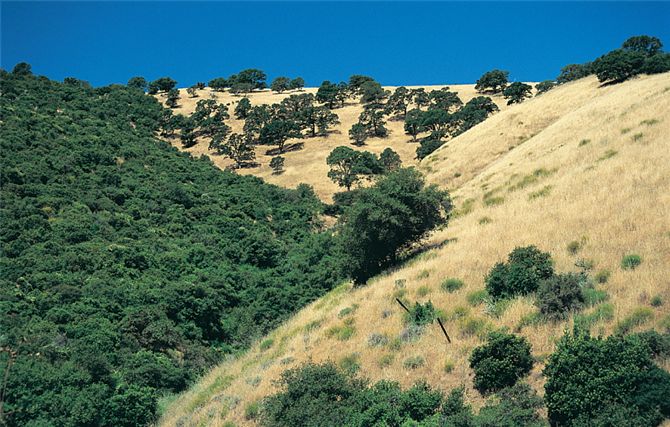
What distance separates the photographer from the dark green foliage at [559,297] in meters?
15.6

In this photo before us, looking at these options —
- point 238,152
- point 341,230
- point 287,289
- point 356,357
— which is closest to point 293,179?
point 238,152

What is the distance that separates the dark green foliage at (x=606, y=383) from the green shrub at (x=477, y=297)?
588cm

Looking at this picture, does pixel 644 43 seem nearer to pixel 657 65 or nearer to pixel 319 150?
pixel 657 65

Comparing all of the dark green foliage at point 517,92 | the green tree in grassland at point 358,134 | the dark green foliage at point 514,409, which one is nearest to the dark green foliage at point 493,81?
the dark green foliage at point 517,92

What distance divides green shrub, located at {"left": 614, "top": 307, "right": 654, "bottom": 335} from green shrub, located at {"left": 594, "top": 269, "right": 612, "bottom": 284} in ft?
8.30

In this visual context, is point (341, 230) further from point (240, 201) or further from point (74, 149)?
point (74, 149)

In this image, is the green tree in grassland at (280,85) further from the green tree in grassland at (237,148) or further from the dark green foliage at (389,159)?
the dark green foliage at (389,159)

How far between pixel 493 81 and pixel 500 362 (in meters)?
107

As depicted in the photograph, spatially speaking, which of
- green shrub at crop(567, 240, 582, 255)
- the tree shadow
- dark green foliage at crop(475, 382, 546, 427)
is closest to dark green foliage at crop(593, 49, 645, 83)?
green shrub at crop(567, 240, 582, 255)

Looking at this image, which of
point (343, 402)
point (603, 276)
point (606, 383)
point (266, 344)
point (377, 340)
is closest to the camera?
point (606, 383)

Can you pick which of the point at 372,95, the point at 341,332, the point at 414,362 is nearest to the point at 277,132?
the point at 372,95

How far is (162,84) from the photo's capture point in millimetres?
131375

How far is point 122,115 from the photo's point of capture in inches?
3440

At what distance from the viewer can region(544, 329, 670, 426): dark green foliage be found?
10484 mm
